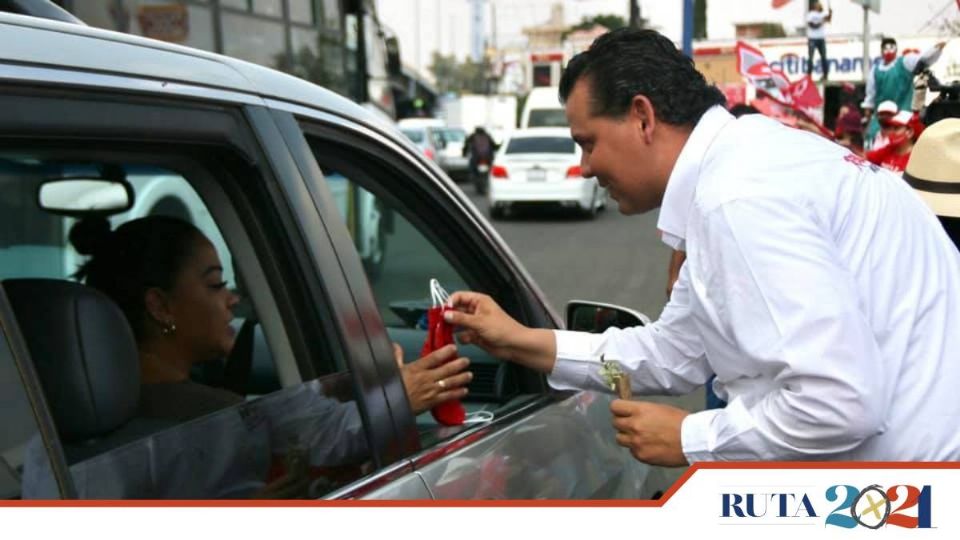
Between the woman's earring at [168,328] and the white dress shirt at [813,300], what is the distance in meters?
1.06

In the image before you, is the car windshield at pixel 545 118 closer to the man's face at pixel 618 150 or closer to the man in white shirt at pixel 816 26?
the man in white shirt at pixel 816 26

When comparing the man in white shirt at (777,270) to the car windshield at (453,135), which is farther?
the car windshield at (453,135)

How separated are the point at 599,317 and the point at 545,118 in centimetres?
2418

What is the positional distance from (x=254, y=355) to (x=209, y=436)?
25.1 inches

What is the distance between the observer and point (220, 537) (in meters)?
1.40

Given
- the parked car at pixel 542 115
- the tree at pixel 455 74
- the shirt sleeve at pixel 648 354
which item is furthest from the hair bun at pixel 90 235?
the tree at pixel 455 74

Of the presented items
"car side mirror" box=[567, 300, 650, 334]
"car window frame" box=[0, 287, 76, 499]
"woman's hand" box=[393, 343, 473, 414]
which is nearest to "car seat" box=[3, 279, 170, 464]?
"car window frame" box=[0, 287, 76, 499]

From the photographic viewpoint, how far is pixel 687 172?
6.41 feet

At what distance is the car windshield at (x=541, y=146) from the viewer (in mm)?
20000

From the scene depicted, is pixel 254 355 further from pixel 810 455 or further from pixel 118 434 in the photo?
pixel 810 455

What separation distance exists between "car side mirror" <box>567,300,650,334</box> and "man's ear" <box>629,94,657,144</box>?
0.85 meters

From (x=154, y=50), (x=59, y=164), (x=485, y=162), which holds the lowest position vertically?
(x=485, y=162)

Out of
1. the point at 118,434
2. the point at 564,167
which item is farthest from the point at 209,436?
the point at 564,167

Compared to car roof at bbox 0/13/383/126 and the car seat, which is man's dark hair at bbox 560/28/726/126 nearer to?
car roof at bbox 0/13/383/126
